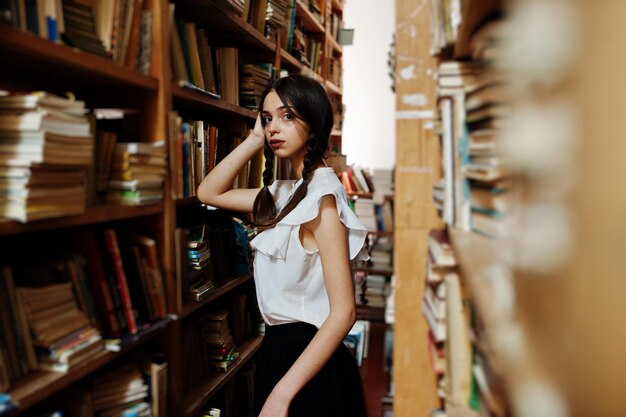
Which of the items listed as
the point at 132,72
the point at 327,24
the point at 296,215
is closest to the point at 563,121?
the point at 296,215

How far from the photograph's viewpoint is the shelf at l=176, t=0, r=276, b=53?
5.76 ft

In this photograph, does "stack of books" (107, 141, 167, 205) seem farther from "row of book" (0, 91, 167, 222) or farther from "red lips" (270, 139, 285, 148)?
"red lips" (270, 139, 285, 148)

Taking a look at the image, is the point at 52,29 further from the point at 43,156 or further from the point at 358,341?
the point at 358,341

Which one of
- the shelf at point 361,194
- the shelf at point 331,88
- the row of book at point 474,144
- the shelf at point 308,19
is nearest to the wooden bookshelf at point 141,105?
the row of book at point 474,144

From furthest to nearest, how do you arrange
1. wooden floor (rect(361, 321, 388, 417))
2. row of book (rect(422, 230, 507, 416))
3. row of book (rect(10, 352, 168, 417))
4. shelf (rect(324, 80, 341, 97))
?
shelf (rect(324, 80, 341, 97)) → wooden floor (rect(361, 321, 388, 417)) → row of book (rect(10, 352, 168, 417)) → row of book (rect(422, 230, 507, 416))

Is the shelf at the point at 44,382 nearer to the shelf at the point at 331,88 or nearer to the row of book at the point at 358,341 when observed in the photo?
the row of book at the point at 358,341

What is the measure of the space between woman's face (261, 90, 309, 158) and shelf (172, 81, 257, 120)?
0.82ft

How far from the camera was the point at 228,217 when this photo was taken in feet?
7.06

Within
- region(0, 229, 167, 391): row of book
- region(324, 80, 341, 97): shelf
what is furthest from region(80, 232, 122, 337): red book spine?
region(324, 80, 341, 97): shelf

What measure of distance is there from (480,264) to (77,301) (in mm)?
1008

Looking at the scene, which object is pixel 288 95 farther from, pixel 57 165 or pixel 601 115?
pixel 601 115

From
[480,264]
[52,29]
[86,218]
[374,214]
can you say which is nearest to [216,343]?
[86,218]

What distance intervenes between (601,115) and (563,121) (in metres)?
0.03

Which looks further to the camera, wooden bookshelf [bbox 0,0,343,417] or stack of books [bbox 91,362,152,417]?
stack of books [bbox 91,362,152,417]
